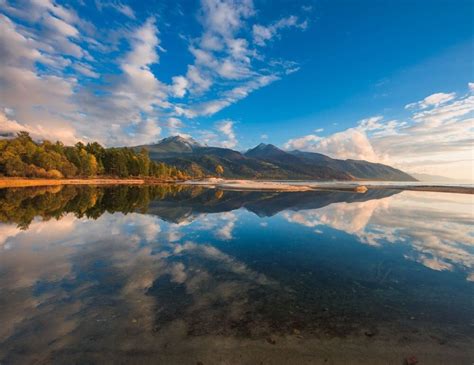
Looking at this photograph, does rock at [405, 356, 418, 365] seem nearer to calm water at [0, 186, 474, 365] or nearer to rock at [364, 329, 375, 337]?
calm water at [0, 186, 474, 365]

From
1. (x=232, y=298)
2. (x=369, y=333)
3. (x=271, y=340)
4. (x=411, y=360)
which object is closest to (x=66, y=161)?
(x=232, y=298)

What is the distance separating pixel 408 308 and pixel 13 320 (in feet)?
54.0

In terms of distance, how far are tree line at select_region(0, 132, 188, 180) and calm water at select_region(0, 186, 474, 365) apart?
293 feet

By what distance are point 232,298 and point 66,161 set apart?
135 m

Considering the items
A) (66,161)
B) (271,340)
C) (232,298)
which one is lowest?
(232,298)

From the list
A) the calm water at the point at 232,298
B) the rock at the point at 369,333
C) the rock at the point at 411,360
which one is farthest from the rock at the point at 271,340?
the rock at the point at 411,360

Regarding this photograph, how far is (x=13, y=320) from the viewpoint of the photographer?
939cm

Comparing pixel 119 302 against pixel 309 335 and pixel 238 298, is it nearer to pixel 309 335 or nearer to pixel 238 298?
pixel 238 298

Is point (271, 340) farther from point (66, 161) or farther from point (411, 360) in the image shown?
point (66, 161)

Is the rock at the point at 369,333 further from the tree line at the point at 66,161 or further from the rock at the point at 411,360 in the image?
the tree line at the point at 66,161

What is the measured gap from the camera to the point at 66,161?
11769cm

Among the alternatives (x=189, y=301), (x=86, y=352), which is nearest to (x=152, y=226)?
(x=189, y=301)

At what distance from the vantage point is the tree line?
9119cm

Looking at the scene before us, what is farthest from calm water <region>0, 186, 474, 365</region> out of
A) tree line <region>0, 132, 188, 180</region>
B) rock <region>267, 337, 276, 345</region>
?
tree line <region>0, 132, 188, 180</region>
